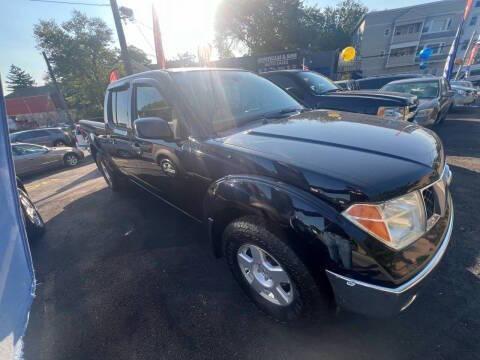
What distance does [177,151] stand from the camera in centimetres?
217

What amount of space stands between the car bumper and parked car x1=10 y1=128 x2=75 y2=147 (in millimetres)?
17026

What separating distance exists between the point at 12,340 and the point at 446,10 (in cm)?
4973

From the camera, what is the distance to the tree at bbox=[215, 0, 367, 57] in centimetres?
3659

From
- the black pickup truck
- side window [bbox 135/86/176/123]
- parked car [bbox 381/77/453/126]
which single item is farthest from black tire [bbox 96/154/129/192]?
parked car [bbox 381/77/453/126]

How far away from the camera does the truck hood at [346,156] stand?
4.05ft

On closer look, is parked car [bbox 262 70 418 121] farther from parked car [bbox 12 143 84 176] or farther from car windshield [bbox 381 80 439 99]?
parked car [bbox 12 143 84 176]

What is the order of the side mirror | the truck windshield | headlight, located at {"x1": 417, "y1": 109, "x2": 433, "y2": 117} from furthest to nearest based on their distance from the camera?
headlight, located at {"x1": 417, "y1": 109, "x2": 433, "y2": 117} < the truck windshield < the side mirror

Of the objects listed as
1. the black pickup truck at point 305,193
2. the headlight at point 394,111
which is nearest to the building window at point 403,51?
the headlight at point 394,111

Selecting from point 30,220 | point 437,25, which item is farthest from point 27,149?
point 437,25

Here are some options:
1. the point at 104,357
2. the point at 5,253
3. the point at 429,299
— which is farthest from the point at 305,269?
the point at 5,253

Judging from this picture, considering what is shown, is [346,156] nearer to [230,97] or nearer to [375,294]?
[375,294]

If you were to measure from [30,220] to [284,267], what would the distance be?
383 cm

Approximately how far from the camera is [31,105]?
37469 millimetres

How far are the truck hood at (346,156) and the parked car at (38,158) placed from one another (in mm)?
9914
